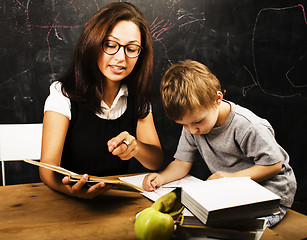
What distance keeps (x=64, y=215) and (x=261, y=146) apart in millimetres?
672

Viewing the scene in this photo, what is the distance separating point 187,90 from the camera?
975mm

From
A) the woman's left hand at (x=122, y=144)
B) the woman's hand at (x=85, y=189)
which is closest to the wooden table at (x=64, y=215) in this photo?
the woman's hand at (x=85, y=189)

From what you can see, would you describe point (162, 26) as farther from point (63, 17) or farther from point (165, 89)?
point (165, 89)

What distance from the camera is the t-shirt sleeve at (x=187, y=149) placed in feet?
4.00

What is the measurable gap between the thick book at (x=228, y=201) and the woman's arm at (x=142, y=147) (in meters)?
0.36

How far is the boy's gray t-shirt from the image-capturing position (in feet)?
3.32

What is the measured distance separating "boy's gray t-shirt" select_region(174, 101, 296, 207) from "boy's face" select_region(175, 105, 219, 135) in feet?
0.28

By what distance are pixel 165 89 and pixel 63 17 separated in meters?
1.25

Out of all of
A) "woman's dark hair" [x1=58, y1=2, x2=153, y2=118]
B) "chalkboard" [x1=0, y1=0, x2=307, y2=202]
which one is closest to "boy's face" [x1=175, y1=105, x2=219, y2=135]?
"woman's dark hair" [x1=58, y1=2, x2=153, y2=118]

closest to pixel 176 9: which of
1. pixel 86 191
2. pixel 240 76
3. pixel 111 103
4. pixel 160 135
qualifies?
pixel 240 76

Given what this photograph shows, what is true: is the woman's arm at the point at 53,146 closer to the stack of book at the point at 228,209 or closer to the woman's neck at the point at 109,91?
the woman's neck at the point at 109,91

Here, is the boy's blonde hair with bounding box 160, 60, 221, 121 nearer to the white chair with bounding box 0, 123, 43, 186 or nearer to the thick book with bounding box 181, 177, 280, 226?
the thick book with bounding box 181, 177, 280, 226

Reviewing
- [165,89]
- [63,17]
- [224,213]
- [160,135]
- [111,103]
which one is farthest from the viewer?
[160,135]

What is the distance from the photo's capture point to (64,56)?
78.5 inches
